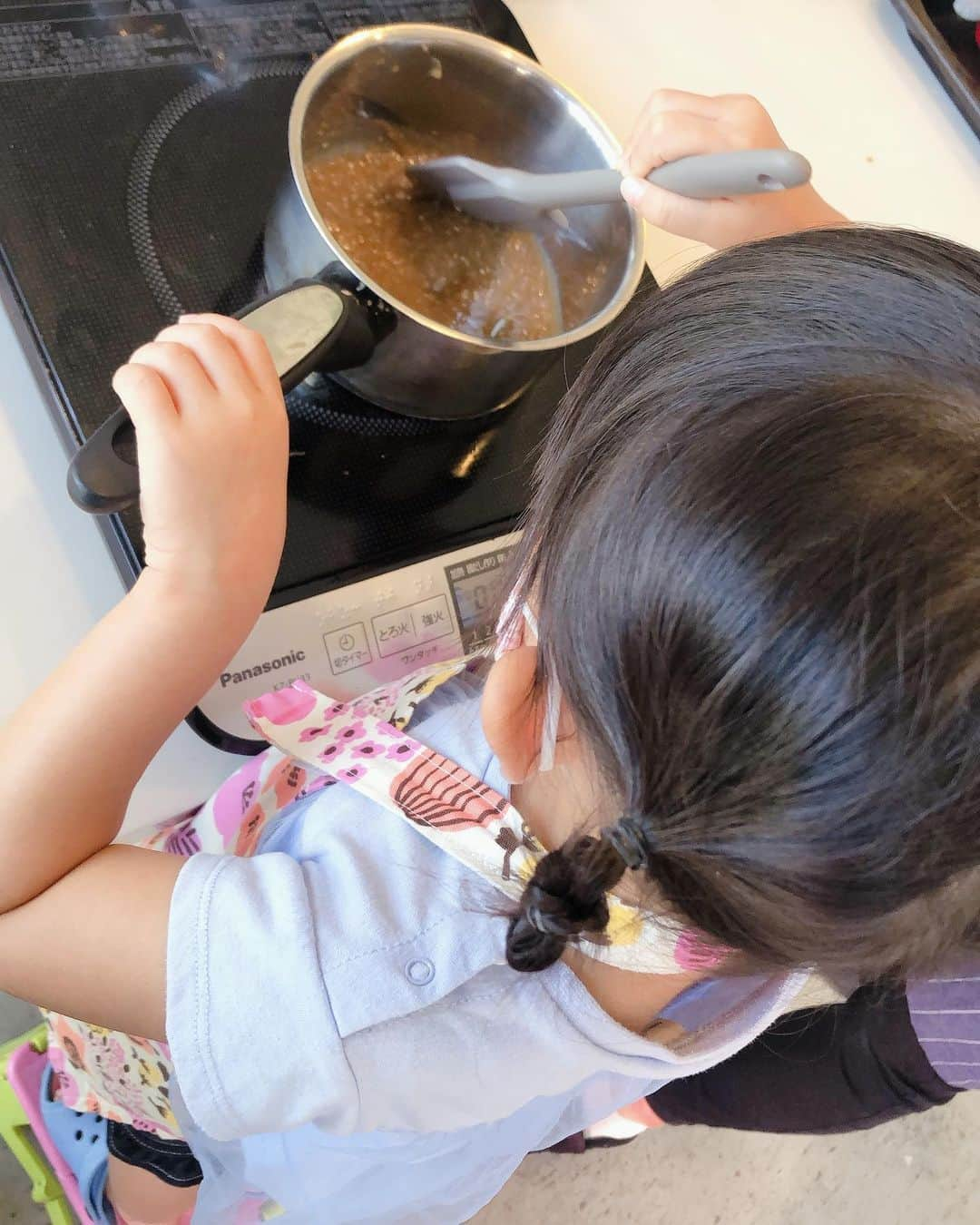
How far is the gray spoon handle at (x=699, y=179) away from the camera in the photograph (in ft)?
1.41

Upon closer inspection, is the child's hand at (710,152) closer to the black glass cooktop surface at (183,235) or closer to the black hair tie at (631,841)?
the black glass cooktop surface at (183,235)

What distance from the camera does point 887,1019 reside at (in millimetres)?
766

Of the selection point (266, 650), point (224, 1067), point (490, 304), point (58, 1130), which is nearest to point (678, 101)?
point (490, 304)

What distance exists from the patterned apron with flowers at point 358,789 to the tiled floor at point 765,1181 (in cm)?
52

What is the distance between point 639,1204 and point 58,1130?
62 centimetres

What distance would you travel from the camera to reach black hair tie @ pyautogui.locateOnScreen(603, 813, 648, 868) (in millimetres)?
328

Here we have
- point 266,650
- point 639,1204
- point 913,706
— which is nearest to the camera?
point 913,706

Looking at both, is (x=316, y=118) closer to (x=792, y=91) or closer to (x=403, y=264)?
(x=403, y=264)

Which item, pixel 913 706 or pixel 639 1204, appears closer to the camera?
pixel 913 706

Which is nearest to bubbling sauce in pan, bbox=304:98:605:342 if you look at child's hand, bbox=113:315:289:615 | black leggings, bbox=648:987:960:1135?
child's hand, bbox=113:315:289:615

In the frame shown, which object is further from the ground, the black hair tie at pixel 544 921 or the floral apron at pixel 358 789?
the black hair tie at pixel 544 921

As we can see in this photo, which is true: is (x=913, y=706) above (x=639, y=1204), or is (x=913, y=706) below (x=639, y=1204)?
above

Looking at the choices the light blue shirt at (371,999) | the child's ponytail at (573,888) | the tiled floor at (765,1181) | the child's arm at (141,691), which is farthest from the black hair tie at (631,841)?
the tiled floor at (765,1181)

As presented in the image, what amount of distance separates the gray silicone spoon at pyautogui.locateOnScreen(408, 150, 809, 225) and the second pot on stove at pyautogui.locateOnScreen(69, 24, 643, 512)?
0.03m
